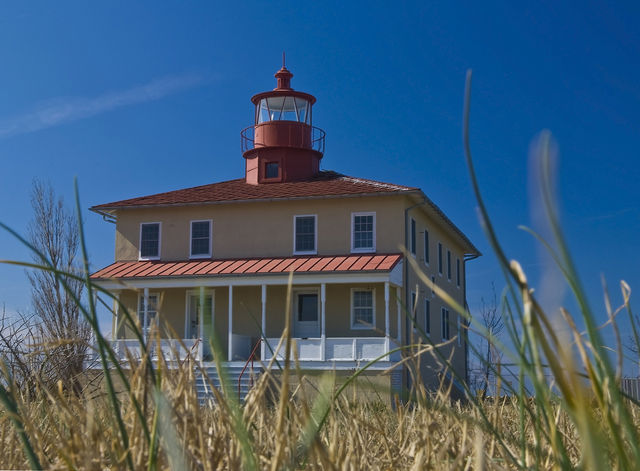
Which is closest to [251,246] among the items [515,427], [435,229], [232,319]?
[232,319]

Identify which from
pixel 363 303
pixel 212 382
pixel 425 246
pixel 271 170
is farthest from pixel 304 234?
pixel 212 382

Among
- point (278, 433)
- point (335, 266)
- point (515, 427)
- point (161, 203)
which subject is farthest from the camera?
point (161, 203)

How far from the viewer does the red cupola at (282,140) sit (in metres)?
30.3

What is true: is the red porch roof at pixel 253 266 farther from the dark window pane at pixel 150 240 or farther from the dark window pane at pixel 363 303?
the dark window pane at pixel 363 303

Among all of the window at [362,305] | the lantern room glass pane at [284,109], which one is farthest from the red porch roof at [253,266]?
the lantern room glass pane at [284,109]

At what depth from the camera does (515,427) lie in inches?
154

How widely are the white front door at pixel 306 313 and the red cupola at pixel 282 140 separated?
5110 mm

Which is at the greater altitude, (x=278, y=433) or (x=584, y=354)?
(x=584, y=354)

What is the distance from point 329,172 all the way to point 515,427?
2741cm

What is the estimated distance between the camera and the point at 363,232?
26250 mm

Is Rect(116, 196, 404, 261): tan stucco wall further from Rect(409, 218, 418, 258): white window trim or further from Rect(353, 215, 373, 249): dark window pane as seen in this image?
Rect(409, 218, 418, 258): white window trim

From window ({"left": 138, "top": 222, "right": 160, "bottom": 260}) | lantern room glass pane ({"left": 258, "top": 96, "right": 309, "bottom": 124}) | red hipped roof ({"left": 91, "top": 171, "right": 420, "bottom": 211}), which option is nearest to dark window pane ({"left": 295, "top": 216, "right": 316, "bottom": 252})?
red hipped roof ({"left": 91, "top": 171, "right": 420, "bottom": 211})

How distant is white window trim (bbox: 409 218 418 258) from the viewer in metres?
26.4

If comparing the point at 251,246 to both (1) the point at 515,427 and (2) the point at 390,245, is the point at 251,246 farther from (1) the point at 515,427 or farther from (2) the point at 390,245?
(1) the point at 515,427
